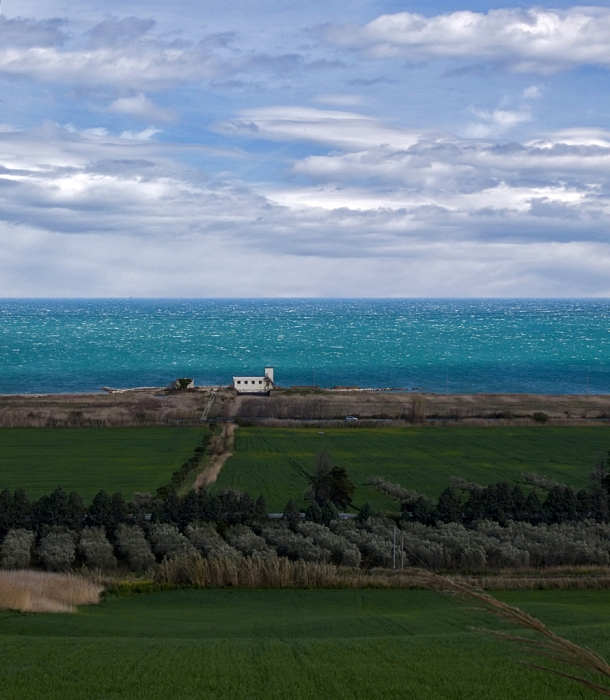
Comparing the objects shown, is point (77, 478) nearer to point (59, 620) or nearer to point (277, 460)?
point (277, 460)

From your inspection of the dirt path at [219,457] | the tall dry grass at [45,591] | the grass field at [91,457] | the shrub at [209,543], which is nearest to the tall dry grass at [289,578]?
the shrub at [209,543]

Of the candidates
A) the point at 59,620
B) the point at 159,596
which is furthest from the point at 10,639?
the point at 159,596

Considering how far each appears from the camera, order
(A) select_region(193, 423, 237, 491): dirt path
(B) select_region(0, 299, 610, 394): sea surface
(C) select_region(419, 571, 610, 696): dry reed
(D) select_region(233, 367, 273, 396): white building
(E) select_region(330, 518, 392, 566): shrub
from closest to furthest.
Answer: (C) select_region(419, 571, 610, 696): dry reed, (E) select_region(330, 518, 392, 566): shrub, (A) select_region(193, 423, 237, 491): dirt path, (D) select_region(233, 367, 273, 396): white building, (B) select_region(0, 299, 610, 394): sea surface

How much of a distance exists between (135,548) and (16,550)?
3327 mm

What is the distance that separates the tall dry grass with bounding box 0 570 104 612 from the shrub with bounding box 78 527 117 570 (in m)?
1.35

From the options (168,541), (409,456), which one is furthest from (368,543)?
(409,456)

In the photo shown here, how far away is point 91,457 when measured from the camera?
39438 mm

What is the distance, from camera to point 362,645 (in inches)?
512

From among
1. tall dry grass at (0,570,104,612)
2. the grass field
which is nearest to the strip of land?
the grass field

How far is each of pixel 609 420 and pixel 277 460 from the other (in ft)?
86.2

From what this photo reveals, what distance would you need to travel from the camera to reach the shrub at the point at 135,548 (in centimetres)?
2091

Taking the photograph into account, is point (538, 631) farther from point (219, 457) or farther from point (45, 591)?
point (219, 457)

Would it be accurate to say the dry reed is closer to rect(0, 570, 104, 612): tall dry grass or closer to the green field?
rect(0, 570, 104, 612): tall dry grass

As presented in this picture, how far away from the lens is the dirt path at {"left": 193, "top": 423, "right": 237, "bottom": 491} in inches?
1357
